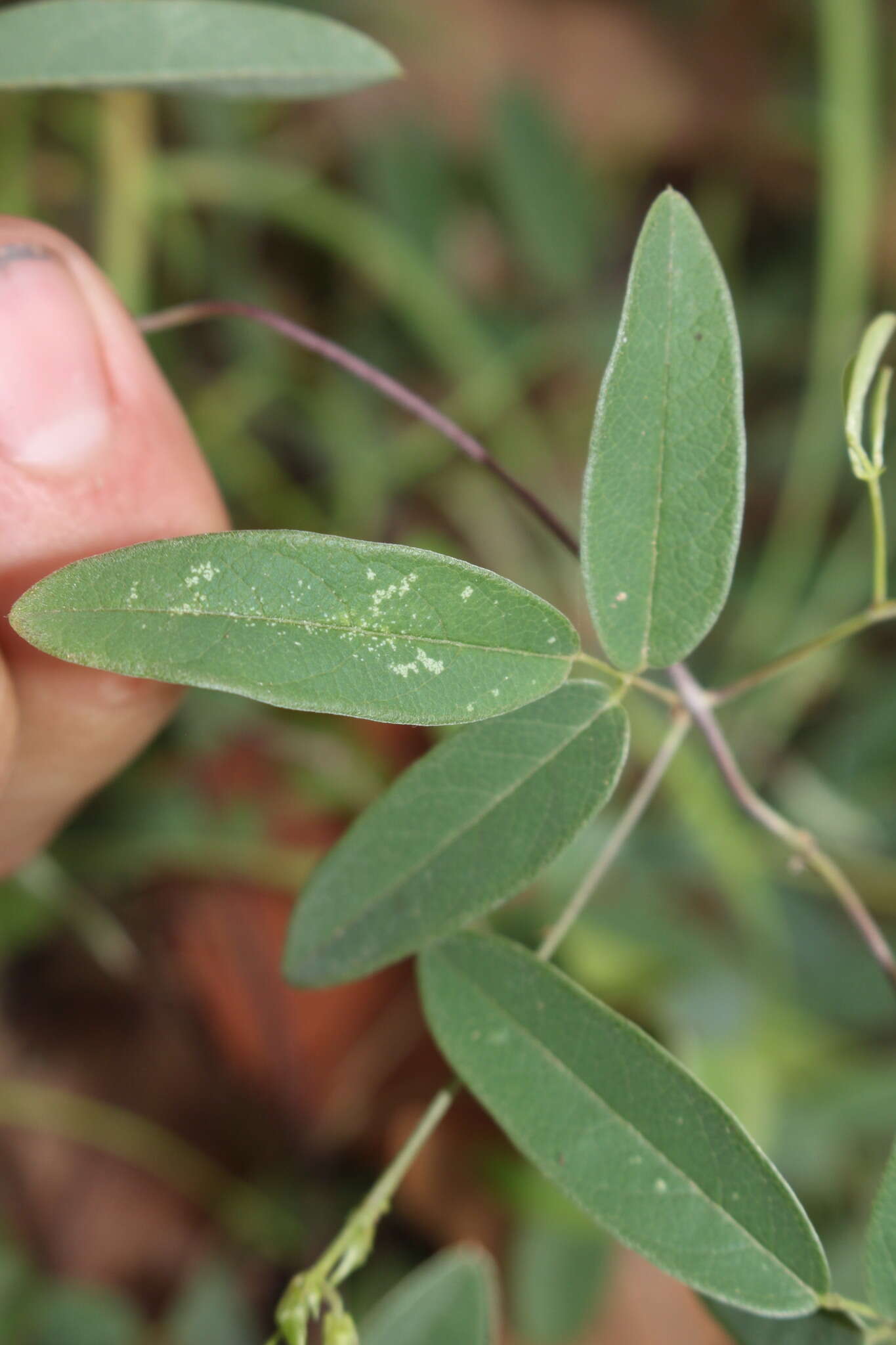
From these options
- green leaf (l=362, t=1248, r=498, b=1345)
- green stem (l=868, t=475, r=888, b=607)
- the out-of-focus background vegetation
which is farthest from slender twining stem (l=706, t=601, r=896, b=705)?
the out-of-focus background vegetation

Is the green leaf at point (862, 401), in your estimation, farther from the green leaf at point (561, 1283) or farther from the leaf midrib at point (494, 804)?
the green leaf at point (561, 1283)

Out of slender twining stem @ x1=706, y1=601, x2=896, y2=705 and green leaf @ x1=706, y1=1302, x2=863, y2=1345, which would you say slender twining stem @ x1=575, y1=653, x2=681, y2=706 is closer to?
slender twining stem @ x1=706, y1=601, x2=896, y2=705

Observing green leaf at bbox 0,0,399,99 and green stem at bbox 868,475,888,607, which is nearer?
green stem at bbox 868,475,888,607

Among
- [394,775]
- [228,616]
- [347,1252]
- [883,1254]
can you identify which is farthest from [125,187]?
[883,1254]

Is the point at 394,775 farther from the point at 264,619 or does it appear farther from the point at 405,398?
the point at 264,619

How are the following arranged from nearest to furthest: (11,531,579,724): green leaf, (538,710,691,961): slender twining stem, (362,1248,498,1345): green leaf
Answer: (11,531,579,724): green leaf < (538,710,691,961): slender twining stem < (362,1248,498,1345): green leaf

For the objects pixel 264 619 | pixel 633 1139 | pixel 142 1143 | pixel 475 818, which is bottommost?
pixel 142 1143
